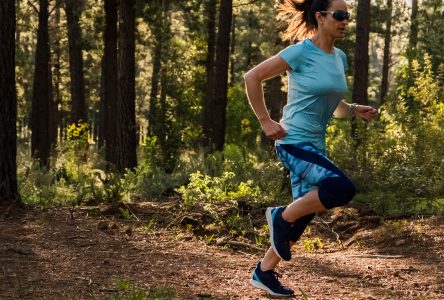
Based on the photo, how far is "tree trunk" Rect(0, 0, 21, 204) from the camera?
8969 millimetres

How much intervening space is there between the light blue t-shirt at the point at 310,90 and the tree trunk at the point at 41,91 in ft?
53.4

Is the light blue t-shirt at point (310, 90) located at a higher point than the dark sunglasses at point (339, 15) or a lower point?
lower

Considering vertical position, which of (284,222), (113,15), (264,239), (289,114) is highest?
(113,15)

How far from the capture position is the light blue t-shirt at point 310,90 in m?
5.02

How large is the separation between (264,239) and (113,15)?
13496 mm

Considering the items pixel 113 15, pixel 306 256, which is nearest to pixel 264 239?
pixel 306 256

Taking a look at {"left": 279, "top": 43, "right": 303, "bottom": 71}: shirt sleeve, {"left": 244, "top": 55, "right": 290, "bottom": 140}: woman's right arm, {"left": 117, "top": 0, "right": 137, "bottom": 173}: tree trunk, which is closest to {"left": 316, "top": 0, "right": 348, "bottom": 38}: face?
{"left": 279, "top": 43, "right": 303, "bottom": 71}: shirt sleeve

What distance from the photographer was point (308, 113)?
5.07m

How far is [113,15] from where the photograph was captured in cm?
2030

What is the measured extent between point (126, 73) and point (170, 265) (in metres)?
9.87

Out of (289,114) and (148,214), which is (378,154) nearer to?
(148,214)

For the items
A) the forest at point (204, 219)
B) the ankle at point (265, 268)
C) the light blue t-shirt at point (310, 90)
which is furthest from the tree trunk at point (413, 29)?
the ankle at point (265, 268)

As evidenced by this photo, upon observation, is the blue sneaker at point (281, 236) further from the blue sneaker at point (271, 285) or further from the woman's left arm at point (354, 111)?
the woman's left arm at point (354, 111)

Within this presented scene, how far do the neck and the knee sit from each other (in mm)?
1013
